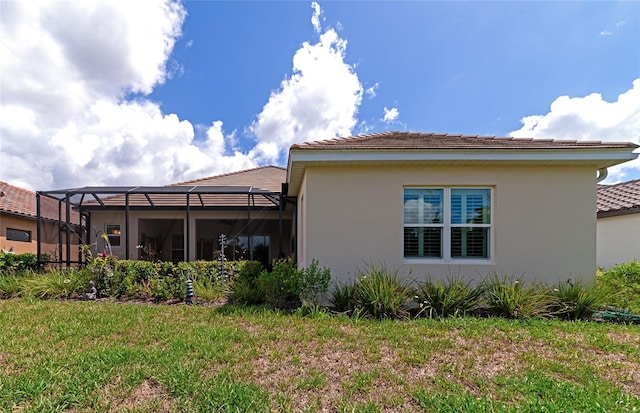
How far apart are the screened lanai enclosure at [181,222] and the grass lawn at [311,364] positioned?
23.6 feet

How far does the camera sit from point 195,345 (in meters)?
4.38

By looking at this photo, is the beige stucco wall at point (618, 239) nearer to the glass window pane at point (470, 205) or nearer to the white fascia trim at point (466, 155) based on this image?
the white fascia trim at point (466, 155)

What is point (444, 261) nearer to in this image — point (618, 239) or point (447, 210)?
point (447, 210)

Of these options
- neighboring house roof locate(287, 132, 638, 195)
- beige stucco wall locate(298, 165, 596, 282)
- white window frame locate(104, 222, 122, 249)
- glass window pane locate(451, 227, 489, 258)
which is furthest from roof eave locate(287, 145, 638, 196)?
white window frame locate(104, 222, 122, 249)

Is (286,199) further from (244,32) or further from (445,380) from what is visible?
(445,380)

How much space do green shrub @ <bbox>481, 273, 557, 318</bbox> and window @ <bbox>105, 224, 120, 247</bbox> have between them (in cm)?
1575

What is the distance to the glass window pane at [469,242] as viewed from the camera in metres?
6.95

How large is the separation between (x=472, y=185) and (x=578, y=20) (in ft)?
20.2

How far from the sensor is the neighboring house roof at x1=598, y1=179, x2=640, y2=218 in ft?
34.1

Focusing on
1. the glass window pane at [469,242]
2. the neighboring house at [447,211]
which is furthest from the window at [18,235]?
the glass window pane at [469,242]

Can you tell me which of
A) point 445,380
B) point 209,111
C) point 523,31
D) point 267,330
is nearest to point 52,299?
point 267,330

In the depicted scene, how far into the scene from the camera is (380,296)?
5867 millimetres

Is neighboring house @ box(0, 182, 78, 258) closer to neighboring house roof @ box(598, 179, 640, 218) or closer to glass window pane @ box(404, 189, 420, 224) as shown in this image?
glass window pane @ box(404, 189, 420, 224)

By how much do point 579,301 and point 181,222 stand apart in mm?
15978
